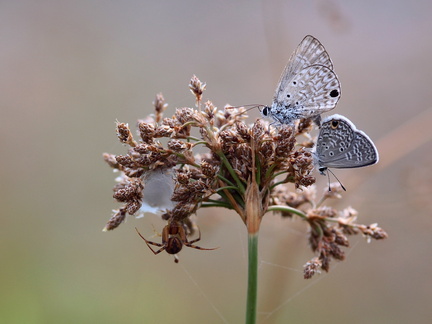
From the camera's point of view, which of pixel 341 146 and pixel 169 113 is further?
pixel 169 113

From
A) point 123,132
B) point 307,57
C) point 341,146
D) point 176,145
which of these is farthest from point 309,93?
point 123,132

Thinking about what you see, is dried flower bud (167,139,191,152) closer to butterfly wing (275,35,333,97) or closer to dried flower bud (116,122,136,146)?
dried flower bud (116,122,136,146)

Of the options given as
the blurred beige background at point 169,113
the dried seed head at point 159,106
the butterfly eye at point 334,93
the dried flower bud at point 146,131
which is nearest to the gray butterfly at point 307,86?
the butterfly eye at point 334,93

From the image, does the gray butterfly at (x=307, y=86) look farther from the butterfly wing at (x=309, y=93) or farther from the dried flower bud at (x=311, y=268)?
the dried flower bud at (x=311, y=268)

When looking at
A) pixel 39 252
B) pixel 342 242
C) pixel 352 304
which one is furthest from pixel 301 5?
pixel 342 242

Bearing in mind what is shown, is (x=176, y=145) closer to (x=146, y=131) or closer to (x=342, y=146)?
(x=146, y=131)

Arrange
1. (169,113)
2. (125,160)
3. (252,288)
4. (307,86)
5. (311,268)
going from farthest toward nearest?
(169,113) < (307,86) < (311,268) < (125,160) < (252,288)

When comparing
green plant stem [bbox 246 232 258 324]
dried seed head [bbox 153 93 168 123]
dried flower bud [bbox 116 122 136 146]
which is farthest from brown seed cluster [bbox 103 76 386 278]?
dried seed head [bbox 153 93 168 123]

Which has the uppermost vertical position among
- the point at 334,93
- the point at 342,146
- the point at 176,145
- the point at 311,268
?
the point at 176,145
